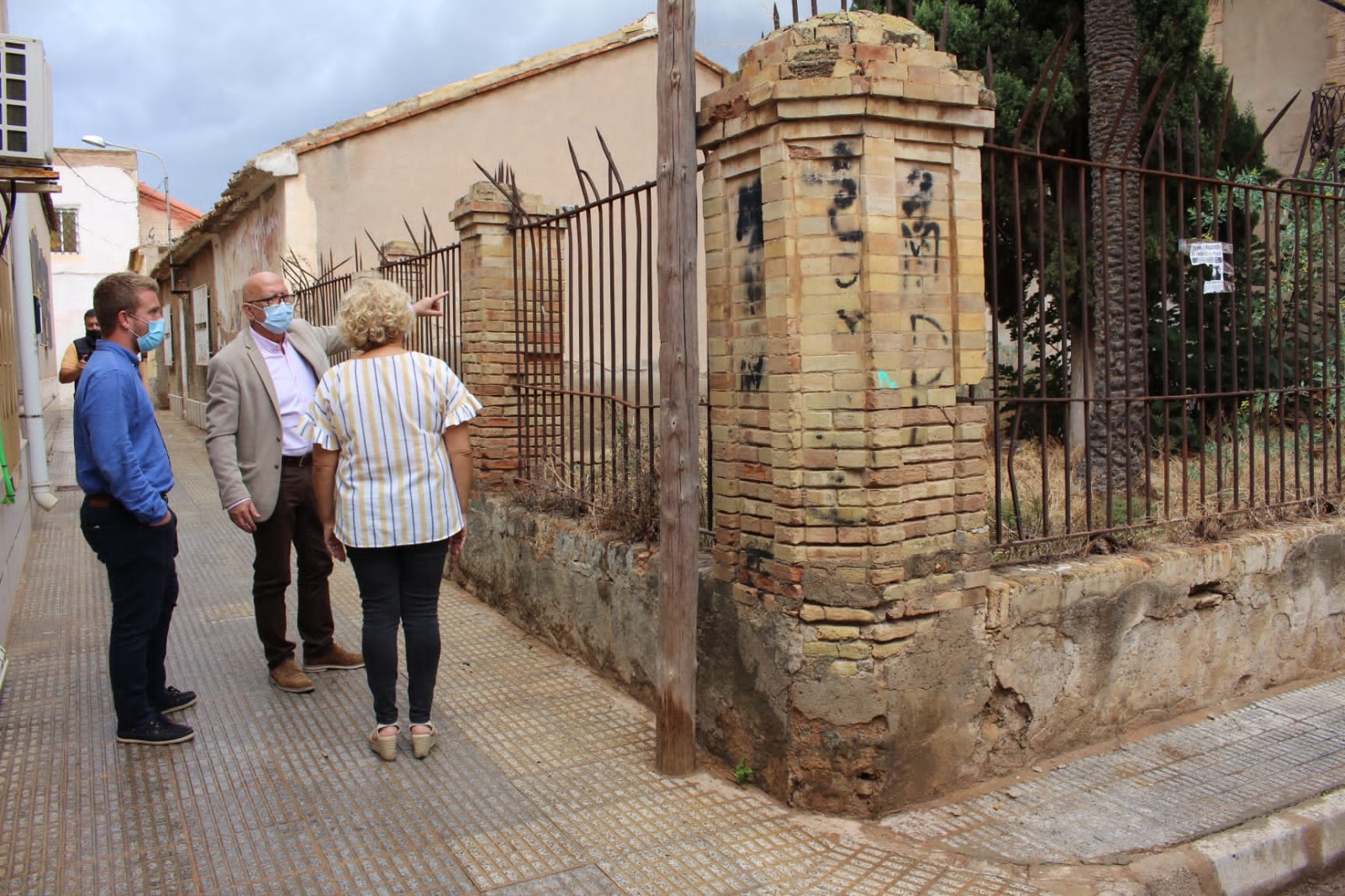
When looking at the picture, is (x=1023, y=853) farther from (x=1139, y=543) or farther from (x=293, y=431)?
(x=293, y=431)

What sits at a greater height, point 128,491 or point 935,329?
point 935,329

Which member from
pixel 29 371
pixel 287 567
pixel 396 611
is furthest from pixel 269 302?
pixel 29 371

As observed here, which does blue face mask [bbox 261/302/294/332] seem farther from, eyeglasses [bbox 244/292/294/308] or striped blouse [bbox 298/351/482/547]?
striped blouse [bbox 298/351/482/547]

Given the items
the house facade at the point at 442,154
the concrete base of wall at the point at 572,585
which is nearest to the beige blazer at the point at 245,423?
the concrete base of wall at the point at 572,585

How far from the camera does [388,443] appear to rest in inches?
158

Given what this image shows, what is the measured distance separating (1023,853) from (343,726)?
2.82 m

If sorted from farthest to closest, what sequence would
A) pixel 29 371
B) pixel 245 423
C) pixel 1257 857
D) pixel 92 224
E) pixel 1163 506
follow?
pixel 92 224, pixel 29 371, pixel 1163 506, pixel 245 423, pixel 1257 857

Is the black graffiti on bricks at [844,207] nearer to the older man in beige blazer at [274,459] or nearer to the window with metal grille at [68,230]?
the older man in beige blazer at [274,459]

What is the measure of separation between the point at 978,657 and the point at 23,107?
185 inches

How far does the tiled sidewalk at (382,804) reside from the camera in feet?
10.9

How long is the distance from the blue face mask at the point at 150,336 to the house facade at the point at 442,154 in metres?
6.81

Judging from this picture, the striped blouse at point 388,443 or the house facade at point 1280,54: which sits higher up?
the house facade at point 1280,54

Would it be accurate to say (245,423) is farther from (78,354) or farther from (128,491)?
(78,354)

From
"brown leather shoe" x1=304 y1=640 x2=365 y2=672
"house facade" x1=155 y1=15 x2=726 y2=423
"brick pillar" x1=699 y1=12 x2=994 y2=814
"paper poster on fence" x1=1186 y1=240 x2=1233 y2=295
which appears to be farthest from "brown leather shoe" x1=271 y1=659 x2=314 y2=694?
"house facade" x1=155 y1=15 x2=726 y2=423
